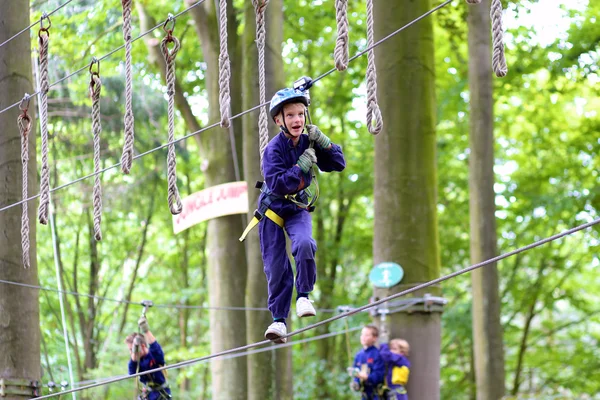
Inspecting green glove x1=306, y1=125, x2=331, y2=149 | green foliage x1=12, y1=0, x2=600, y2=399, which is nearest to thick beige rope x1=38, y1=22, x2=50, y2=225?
green glove x1=306, y1=125, x2=331, y2=149

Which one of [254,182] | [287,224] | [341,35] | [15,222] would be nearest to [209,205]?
[254,182]

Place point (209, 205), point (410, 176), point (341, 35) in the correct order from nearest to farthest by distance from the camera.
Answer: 1. point (341, 35)
2. point (410, 176)
3. point (209, 205)

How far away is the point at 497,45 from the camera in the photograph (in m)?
4.77

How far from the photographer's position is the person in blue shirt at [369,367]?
8.92 m

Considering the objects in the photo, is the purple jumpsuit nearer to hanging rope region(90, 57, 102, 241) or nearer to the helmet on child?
the helmet on child

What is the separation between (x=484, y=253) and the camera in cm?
1140

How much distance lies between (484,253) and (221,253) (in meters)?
3.21

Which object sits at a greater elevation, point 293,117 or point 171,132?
point 171,132

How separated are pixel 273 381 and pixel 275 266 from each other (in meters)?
5.23

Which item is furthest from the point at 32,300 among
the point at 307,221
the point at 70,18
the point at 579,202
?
the point at 579,202

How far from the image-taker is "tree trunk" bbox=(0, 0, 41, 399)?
8.70 m

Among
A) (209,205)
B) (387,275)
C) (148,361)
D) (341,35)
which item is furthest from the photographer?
(209,205)

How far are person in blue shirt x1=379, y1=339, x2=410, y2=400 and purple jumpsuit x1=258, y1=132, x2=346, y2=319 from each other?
3364 millimetres

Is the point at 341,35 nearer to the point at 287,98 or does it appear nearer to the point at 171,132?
the point at 287,98
